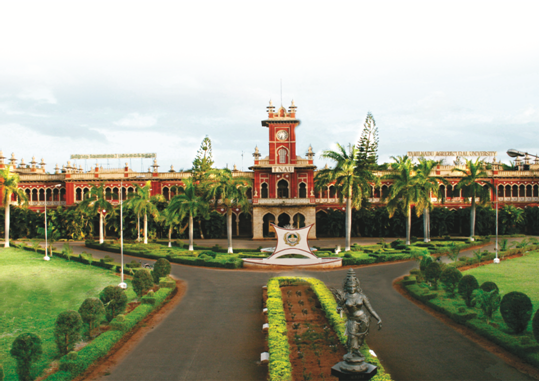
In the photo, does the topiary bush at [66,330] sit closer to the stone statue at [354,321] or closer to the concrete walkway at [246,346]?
the concrete walkway at [246,346]

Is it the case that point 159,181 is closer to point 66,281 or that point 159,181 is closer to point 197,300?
point 66,281

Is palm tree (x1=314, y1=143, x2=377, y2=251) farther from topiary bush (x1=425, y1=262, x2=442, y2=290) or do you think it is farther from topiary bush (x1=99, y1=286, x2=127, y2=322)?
topiary bush (x1=99, y1=286, x2=127, y2=322)

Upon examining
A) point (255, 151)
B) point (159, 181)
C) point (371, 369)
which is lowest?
point (371, 369)

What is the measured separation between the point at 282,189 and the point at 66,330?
125ft

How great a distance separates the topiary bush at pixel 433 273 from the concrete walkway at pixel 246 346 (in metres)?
2.05

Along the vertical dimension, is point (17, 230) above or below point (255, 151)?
below

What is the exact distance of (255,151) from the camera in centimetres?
4994

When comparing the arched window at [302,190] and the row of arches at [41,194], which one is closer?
the arched window at [302,190]

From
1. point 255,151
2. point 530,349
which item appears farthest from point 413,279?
point 255,151

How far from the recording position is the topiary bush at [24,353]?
38.1 ft

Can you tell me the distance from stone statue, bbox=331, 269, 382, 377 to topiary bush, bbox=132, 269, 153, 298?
14218 millimetres

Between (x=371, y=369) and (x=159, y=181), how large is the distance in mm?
47833

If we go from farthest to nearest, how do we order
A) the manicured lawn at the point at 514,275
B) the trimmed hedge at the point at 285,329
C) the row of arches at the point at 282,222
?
the row of arches at the point at 282,222 → the manicured lawn at the point at 514,275 → the trimmed hedge at the point at 285,329

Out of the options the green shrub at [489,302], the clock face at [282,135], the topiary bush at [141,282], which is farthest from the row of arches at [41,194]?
the green shrub at [489,302]
